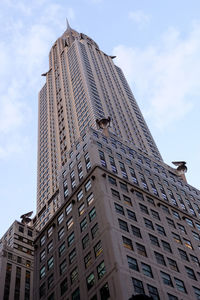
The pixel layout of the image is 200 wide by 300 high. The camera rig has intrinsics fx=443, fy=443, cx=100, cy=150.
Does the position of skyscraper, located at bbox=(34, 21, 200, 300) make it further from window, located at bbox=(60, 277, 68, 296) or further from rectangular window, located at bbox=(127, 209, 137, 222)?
rectangular window, located at bbox=(127, 209, 137, 222)

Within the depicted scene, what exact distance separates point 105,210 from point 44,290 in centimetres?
1605

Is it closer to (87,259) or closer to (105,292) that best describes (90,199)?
(87,259)

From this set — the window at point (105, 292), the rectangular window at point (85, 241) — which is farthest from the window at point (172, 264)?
the window at point (105, 292)

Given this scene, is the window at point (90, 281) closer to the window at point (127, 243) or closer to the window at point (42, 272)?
the window at point (127, 243)

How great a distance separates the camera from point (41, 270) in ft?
232

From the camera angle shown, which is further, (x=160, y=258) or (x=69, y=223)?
(x=69, y=223)

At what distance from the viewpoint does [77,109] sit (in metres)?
124

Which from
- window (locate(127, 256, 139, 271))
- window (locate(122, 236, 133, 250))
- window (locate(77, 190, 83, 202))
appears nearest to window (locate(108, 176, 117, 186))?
window (locate(77, 190, 83, 202))

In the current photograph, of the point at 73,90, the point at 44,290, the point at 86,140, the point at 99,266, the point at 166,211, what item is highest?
the point at 73,90

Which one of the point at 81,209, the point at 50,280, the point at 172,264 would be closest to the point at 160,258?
the point at 172,264

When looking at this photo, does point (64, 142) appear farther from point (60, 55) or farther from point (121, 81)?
point (60, 55)

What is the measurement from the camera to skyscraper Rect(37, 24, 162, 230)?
11519 cm

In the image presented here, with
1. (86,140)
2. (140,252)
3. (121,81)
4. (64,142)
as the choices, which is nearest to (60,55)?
(121,81)

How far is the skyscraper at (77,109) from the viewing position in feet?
378
